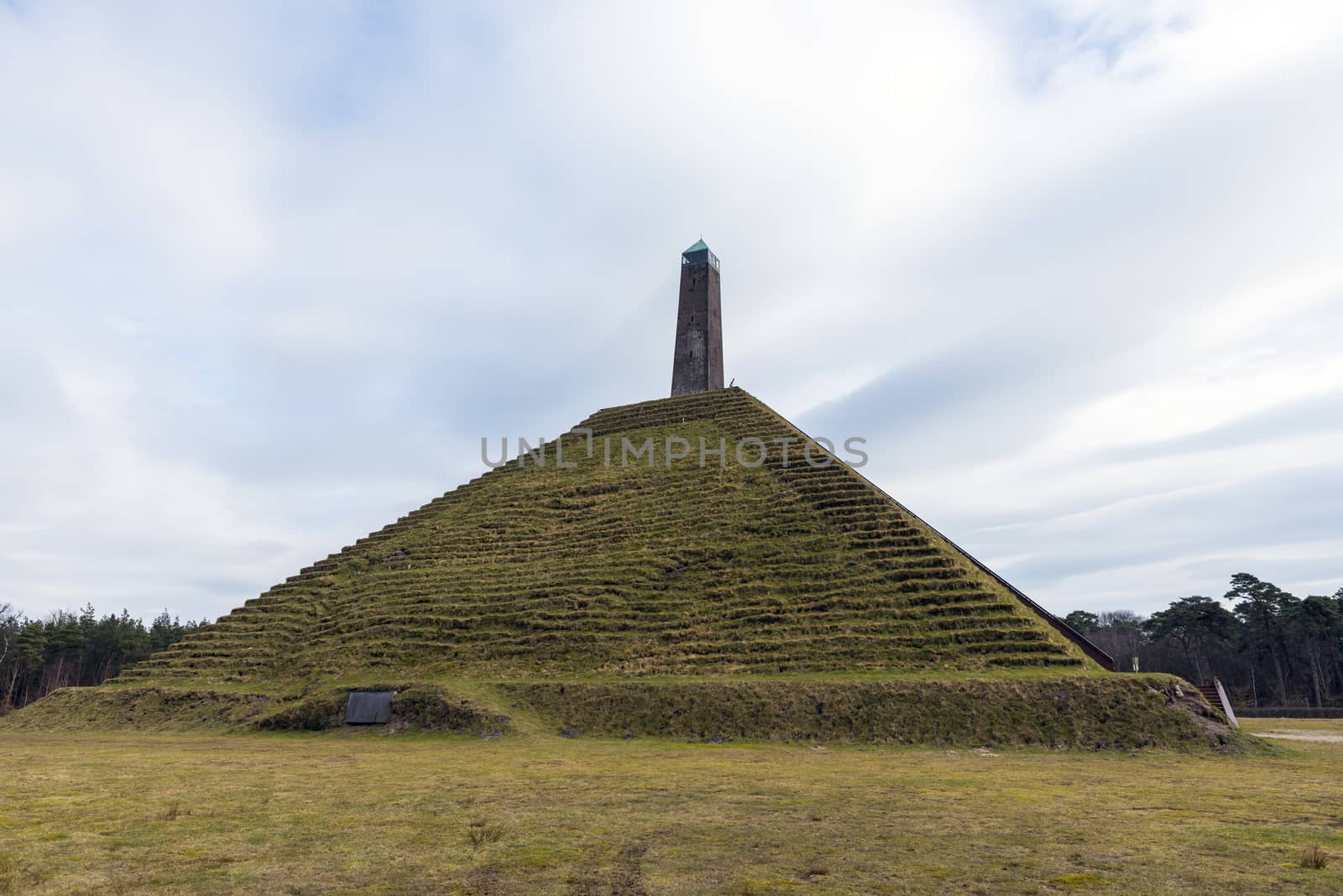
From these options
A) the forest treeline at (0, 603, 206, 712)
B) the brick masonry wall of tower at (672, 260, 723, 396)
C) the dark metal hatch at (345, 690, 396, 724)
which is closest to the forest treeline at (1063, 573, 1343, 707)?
the brick masonry wall of tower at (672, 260, 723, 396)

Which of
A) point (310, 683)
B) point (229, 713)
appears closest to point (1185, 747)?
point (310, 683)

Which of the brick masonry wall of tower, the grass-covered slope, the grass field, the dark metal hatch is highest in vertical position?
the brick masonry wall of tower

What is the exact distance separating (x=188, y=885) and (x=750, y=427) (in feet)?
137

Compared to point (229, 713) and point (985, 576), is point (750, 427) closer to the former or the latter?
point (985, 576)

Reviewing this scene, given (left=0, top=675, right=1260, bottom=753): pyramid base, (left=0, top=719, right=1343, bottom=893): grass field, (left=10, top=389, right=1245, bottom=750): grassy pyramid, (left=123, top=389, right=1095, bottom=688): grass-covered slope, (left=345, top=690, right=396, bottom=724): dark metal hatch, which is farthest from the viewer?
(left=123, top=389, right=1095, bottom=688): grass-covered slope

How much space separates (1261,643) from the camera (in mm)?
69125

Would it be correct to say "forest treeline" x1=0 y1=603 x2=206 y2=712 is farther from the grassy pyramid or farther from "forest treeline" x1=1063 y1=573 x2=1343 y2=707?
"forest treeline" x1=1063 y1=573 x2=1343 y2=707

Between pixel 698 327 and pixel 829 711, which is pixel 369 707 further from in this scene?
pixel 698 327

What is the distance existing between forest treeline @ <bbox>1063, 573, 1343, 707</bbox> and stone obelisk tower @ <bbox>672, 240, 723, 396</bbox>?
44186 millimetres

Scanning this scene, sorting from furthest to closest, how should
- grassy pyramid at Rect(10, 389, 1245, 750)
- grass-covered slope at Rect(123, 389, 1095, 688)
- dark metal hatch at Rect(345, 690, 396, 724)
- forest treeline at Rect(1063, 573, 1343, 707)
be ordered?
forest treeline at Rect(1063, 573, 1343, 707) → grass-covered slope at Rect(123, 389, 1095, 688) → dark metal hatch at Rect(345, 690, 396, 724) → grassy pyramid at Rect(10, 389, 1245, 750)

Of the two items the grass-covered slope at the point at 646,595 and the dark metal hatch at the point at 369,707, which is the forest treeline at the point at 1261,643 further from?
the dark metal hatch at the point at 369,707

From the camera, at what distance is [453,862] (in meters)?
6.93

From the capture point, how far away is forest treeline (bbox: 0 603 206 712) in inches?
2712

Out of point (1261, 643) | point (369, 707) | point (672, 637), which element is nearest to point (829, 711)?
point (672, 637)
